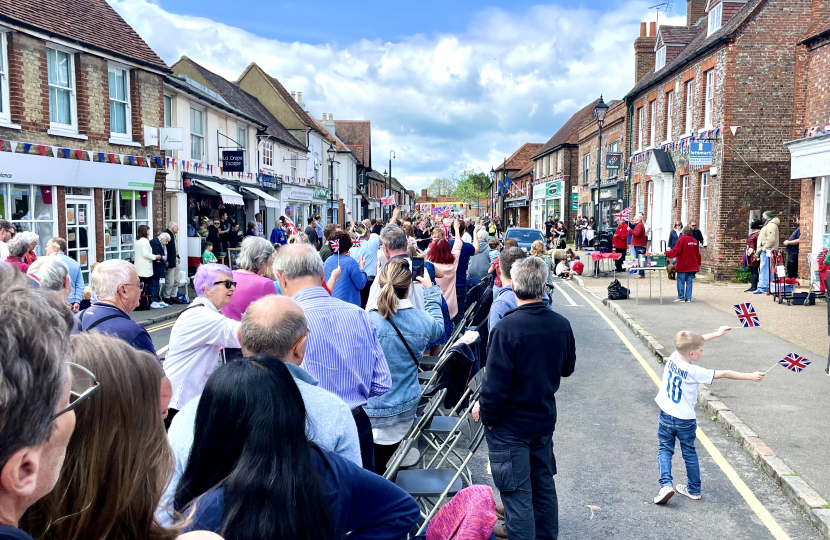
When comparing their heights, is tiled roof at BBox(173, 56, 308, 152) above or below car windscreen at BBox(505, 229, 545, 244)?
above

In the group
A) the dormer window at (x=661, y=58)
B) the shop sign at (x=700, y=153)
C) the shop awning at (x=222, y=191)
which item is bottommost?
the shop awning at (x=222, y=191)

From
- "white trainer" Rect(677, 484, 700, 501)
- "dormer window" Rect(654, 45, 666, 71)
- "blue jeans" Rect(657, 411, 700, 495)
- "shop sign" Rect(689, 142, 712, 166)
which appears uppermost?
"dormer window" Rect(654, 45, 666, 71)

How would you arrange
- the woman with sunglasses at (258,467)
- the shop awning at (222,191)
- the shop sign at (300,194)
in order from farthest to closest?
the shop sign at (300,194)
the shop awning at (222,191)
the woman with sunglasses at (258,467)

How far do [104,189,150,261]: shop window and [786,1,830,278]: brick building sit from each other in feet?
57.6

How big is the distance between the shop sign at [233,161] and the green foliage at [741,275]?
16.9 meters

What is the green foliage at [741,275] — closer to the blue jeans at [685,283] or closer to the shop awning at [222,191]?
the blue jeans at [685,283]

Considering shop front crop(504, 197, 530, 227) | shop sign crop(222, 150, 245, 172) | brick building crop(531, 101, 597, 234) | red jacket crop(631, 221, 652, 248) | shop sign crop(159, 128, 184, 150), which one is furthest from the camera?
shop front crop(504, 197, 530, 227)

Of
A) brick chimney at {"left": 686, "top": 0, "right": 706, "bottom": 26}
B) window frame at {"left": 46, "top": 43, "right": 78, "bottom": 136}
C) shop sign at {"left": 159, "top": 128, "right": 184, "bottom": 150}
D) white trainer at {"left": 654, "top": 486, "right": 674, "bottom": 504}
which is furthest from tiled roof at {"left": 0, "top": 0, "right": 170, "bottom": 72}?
brick chimney at {"left": 686, "top": 0, "right": 706, "bottom": 26}

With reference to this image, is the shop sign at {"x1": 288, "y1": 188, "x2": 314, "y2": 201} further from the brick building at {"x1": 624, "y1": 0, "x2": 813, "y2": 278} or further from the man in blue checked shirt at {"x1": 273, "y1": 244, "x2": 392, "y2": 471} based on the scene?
the man in blue checked shirt at {"x1": 273, "y1": 244, "x2": 392, "y2": 471}

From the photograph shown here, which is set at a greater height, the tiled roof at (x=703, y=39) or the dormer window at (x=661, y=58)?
the dormer window at (x=661, y=58)

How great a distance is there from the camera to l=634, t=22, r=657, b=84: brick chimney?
3219 centimetres

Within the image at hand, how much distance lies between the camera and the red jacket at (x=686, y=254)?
15312 millimetres

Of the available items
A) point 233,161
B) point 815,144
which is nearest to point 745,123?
point 815,144

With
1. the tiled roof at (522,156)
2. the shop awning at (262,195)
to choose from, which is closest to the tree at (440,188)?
the tiled roof at (522,156)
